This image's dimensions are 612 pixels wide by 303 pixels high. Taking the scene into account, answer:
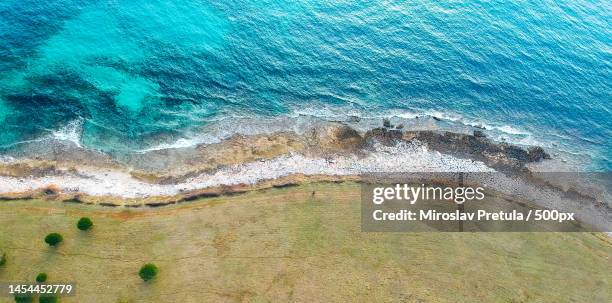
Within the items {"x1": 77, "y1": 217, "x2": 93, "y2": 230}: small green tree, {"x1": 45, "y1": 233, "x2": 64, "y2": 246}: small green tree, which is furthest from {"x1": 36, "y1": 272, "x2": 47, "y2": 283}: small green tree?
{"x1": 77, "y1": 217, "x2": 93, "y2": 230}: small green tree

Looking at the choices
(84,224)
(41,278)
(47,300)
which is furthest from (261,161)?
(47,300)

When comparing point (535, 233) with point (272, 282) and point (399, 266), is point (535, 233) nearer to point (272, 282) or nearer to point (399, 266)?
point (399, 266)

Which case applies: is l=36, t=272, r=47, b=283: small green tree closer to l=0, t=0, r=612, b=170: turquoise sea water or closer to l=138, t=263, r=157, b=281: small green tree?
l=138, t=263, r=157, b=281: small green tree

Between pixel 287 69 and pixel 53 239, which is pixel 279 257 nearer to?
pixel 53 239

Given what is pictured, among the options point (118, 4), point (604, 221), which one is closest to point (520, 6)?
point (604, 221)

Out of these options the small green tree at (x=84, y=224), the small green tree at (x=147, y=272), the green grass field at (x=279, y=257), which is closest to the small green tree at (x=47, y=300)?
the green grass field at (x=279, y=257)
